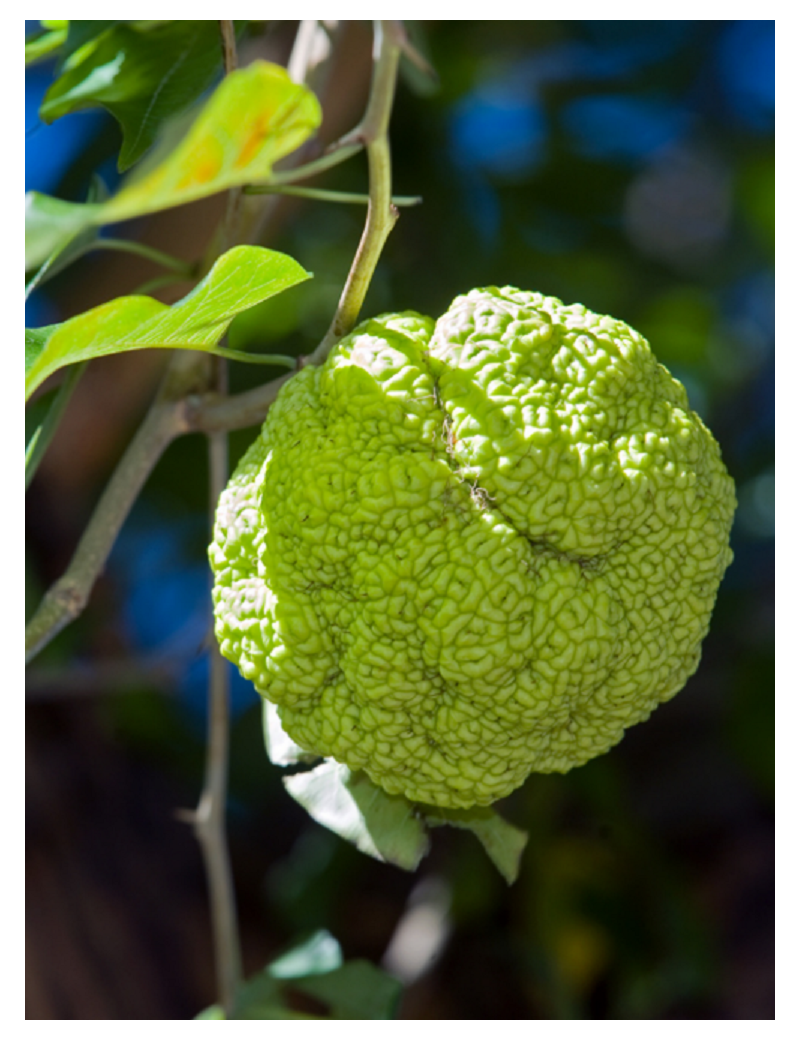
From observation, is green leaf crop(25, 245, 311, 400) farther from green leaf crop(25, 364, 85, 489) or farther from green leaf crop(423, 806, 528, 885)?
green leaf crop(423, 806, 528, 885)

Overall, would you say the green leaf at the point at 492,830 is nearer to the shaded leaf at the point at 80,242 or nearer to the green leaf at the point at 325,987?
the green leaf at the point at 325,987

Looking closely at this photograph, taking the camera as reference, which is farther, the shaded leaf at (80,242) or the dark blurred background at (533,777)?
the dark blurred background at (533,777)

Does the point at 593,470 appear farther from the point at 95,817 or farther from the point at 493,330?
the point at 95,817

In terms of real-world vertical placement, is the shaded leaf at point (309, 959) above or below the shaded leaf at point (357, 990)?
below

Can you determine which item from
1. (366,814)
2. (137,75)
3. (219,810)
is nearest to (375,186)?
(137,75)

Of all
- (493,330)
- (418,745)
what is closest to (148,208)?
(493,330)

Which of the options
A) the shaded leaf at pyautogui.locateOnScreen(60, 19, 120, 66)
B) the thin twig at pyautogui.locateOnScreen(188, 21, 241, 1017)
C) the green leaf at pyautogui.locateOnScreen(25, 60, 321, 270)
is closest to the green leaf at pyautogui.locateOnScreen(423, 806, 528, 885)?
the thin twig at pyautogui.locateOnScreen(188, 21, 241, 1017)

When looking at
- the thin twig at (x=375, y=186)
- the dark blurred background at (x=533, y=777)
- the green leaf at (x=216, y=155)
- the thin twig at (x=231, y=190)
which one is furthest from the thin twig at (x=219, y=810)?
the dark blurred background at (x=533, y=777)
